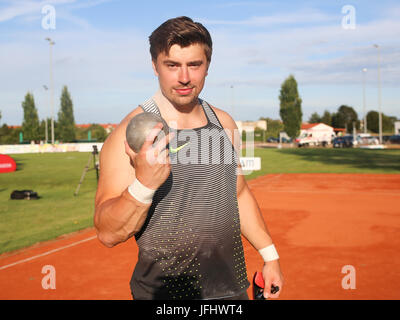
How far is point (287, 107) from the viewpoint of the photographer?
290 feet

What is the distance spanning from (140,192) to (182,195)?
38 centimetres

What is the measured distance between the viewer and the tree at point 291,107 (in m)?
87.4

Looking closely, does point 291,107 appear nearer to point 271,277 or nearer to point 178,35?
point 271,277

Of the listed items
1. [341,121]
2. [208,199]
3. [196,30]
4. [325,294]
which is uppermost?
[341,121]

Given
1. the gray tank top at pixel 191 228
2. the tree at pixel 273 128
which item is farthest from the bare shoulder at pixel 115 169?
the tree at pixel 273 128

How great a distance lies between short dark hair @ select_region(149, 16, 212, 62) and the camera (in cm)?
222

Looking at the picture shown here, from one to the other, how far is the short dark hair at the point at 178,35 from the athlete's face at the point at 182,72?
0.08 ft

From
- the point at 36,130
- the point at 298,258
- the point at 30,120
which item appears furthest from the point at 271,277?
the point at 30,120

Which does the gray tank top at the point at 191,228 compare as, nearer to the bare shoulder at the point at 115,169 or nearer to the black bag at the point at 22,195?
the bare shoulder at the point at 115,169

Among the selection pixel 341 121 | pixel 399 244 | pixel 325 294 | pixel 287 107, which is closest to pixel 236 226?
pixel 325 294

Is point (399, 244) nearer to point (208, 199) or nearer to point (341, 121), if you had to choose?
point (208, 199)

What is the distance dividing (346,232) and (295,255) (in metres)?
2.62

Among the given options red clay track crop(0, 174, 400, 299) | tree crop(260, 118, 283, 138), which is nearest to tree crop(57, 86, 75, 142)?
tree crop(260, 118, 283, 138)

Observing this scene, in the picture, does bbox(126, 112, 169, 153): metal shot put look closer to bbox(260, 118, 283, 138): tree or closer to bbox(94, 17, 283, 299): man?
bbox(94, 17, 283, 299): man
